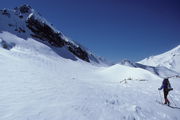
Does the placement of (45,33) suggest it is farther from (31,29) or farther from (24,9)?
(24,9)

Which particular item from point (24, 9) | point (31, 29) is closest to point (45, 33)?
point (31, 29)

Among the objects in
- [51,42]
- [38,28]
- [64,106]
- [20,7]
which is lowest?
[64,106]

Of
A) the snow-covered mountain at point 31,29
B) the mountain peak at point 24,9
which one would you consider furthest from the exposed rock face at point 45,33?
the mountain peak at point 24,9

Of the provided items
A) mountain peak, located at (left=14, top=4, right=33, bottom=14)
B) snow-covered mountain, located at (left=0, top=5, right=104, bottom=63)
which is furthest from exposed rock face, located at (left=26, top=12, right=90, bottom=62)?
mountain peak, located at (left=14, top=4, right=33, bottom=14)

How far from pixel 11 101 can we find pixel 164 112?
7.88 m

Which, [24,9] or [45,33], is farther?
[24,9]

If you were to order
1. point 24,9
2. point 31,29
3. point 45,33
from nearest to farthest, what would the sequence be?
point 31,29, point 45,33, point 24,9

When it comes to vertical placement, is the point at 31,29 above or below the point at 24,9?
below

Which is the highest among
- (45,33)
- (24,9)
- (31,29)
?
(24,9)

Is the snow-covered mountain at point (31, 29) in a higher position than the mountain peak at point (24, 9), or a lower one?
lower

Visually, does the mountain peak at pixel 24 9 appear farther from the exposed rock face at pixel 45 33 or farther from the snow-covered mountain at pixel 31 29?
the exposed rock face at pixel 45 33

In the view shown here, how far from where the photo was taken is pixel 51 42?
79938mm

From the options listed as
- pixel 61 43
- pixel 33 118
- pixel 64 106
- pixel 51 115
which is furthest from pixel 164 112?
pixel 61 43

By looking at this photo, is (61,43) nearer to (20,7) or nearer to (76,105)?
(20,7)
